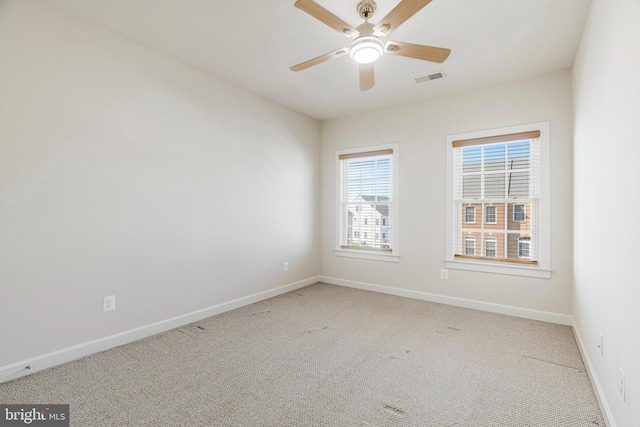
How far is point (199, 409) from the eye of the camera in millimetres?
1897

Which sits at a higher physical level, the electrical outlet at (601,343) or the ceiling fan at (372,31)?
the ceiling fan at (372,31)

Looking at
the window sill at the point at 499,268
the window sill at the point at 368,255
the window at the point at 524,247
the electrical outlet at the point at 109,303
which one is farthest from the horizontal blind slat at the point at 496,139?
the electrical outlet at the point at 109,303

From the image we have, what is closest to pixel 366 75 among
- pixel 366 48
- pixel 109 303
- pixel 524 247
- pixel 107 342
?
pixel 366 48

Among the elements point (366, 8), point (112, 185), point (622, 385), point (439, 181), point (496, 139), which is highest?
point (366, 8)

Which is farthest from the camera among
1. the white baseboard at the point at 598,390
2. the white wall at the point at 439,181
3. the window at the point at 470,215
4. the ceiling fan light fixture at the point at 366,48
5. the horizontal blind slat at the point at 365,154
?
the horizontal blind slat at the point at 365,154

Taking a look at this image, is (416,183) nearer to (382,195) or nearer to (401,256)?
(382,195)

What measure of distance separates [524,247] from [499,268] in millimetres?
357

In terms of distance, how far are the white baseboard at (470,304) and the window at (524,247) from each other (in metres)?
0.60

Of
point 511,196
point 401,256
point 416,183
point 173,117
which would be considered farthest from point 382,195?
point 173,117

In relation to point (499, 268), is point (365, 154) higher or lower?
higher

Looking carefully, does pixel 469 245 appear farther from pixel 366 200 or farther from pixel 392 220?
pixel 366 200

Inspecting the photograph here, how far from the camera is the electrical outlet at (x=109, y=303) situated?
271cm

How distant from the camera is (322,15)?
6.28 ft

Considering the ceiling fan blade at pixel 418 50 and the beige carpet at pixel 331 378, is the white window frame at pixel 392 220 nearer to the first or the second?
the beige carpet at pixel 331 378
